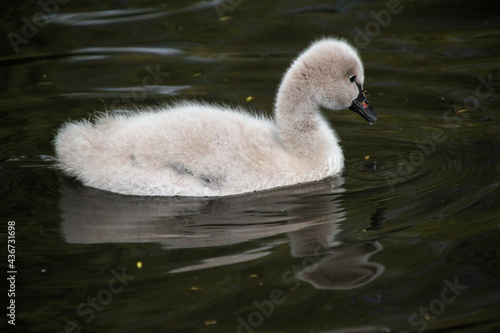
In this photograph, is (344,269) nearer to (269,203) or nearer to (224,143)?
(269,203)

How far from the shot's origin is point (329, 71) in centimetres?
625

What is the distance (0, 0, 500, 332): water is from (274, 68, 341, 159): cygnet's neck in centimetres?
31

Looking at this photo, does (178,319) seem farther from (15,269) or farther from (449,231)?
(449,231)

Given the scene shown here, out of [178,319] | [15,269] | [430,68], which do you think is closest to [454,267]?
[178,319]

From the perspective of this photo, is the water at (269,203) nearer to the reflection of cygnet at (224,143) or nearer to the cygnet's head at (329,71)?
the reflection of cygnet at (224,143)

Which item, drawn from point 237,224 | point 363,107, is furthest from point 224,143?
point 363,107

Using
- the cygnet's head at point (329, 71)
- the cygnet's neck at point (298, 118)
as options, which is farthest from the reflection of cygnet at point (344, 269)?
the cygnet's head at point (329, 71)

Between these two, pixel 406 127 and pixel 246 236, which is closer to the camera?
pixel 246 236

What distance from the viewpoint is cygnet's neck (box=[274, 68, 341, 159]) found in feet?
20.6

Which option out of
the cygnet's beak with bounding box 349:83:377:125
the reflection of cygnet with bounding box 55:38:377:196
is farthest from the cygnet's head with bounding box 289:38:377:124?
the cygnet's beak with bounding box 349:83:377:125

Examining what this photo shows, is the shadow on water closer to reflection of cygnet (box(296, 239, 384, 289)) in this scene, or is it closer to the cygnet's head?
reflection of cygnet (box(296, 239, 384, 289))

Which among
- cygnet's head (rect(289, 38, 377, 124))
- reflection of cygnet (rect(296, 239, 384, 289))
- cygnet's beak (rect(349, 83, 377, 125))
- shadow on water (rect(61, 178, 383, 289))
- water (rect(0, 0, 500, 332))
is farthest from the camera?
cygnet's beak (rect(349, 83, 377, 125))

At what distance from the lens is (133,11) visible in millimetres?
10578

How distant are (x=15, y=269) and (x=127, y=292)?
0.79 meters
